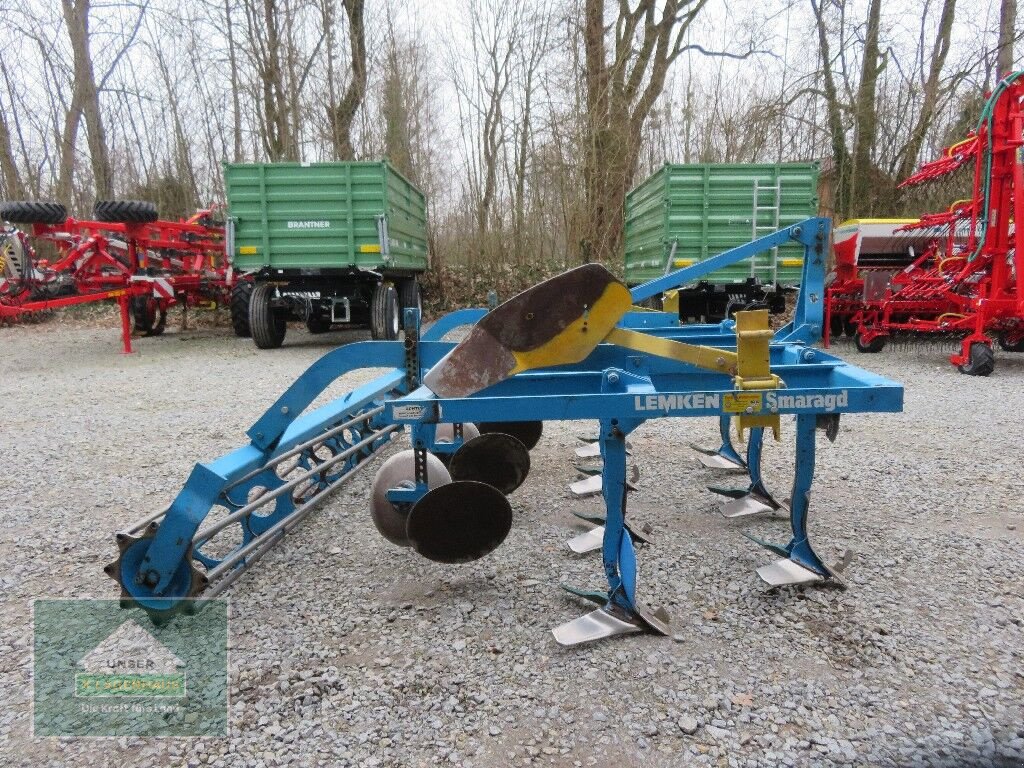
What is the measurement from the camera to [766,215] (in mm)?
9500

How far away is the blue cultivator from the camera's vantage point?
2084mm

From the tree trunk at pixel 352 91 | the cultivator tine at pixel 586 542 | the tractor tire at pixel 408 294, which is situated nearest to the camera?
the cultivator tine at pixel 586 542

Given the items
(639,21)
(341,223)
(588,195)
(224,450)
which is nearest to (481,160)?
(588,195)

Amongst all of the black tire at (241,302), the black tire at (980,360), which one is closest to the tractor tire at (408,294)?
the black tire at (241,302)

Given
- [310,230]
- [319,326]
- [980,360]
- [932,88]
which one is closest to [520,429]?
[980,360]

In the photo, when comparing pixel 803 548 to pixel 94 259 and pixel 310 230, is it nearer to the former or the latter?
pixel 310 230

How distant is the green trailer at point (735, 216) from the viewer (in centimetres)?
932

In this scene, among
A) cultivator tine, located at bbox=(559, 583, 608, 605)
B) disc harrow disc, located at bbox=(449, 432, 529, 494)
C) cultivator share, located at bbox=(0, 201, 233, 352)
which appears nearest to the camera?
cultivator tine, located at bbox=(559, 583, 608, 605)

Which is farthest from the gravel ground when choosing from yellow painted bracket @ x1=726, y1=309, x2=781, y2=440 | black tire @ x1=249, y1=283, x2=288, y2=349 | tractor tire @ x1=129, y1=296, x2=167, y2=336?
tractor tire @ x1=129, y1=296, x2=167, y2=336

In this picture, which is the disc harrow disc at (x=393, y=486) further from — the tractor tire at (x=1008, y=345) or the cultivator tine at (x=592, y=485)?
the tractor tire at (x=1008, y=345)

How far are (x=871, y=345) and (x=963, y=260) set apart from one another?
1.73m

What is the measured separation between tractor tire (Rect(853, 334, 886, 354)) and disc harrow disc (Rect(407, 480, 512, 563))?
828cm

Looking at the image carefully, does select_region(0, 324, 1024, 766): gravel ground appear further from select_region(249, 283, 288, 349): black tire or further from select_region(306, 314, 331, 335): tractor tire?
select_region(306, 314, 331, 335): tractor tire
